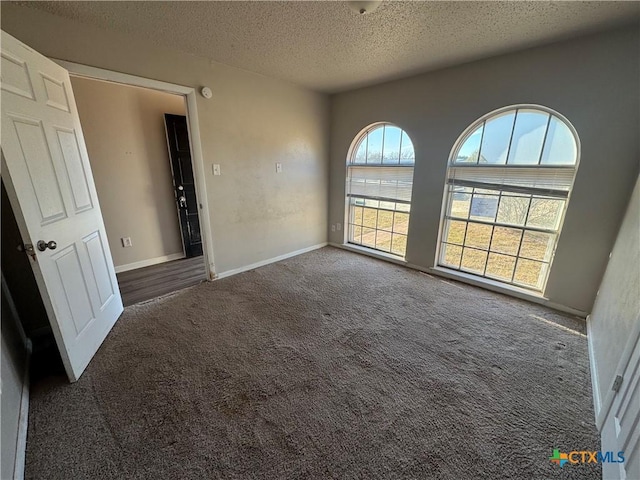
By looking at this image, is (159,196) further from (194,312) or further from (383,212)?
(383,212)

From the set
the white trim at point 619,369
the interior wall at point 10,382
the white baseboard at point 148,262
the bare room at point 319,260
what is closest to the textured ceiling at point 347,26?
the bare room at point 319,260

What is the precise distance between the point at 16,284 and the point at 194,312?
1.27 meters

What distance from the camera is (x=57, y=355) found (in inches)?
73.9

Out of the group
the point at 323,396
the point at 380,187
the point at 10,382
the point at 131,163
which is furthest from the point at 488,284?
the point at 131,163

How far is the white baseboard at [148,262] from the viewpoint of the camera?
3445mm

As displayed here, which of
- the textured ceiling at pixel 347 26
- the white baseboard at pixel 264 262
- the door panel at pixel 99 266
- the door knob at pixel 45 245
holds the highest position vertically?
the textured ceiling at pixel 347 26

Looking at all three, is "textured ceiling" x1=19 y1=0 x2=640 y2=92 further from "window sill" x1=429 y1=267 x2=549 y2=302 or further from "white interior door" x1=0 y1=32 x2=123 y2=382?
"window sill" x1=429 y1=267 x2=549 y2=302

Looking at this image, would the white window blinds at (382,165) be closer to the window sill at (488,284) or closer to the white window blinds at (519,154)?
the white window blinds at (519,154)

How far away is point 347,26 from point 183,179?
2910 mm

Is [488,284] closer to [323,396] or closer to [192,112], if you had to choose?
[323,396]

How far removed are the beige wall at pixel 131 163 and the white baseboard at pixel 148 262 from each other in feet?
0.14

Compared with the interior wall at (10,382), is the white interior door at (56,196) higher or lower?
higher

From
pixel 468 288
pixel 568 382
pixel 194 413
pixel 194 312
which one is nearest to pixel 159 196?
pixel 194 312

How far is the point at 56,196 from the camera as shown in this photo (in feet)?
5.51
